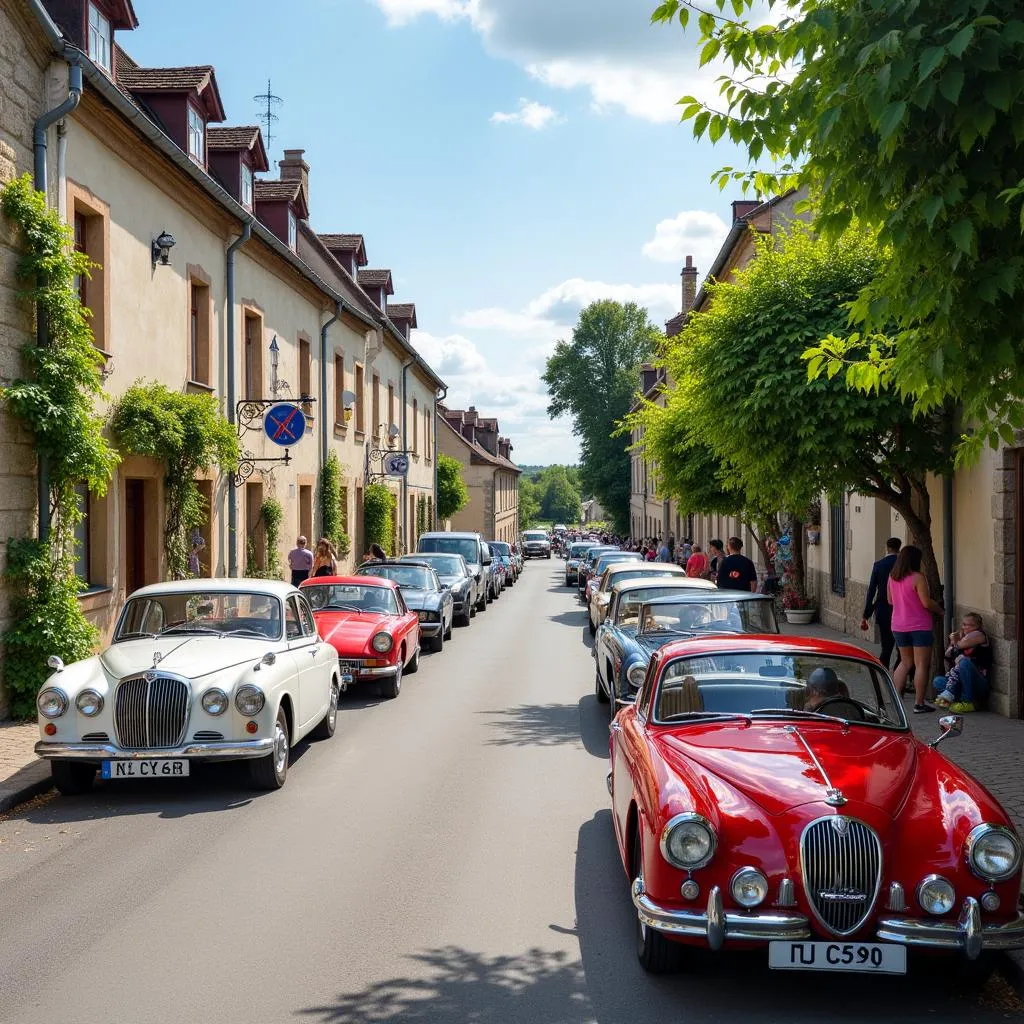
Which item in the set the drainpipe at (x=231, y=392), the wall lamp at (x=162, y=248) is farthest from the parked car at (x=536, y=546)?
the wall lamp at (x=162, y=248)

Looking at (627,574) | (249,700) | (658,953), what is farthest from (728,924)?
(627,574)

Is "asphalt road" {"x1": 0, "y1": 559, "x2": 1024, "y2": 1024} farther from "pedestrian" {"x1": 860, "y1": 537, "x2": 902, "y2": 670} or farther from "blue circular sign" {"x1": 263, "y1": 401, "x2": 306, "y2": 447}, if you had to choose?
"blue circular sign" {"x1": 263, "y1": 401, "x2": 306, "y2": 447}

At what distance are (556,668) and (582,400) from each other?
53.0 meters

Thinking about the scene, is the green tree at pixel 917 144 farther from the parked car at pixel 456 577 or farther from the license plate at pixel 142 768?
the parked car at pixel 456 577

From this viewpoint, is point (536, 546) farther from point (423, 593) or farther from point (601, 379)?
point (423, 593)

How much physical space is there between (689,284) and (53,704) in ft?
168

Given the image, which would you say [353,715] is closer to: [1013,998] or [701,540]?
[1013,998]

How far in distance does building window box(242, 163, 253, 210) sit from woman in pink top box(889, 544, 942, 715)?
13.5 metres

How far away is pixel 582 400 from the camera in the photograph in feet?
224

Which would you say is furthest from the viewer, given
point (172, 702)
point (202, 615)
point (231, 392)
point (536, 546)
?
point (536, 546)

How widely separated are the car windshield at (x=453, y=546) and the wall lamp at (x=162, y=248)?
14087 mm

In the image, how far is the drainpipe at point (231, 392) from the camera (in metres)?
17.9

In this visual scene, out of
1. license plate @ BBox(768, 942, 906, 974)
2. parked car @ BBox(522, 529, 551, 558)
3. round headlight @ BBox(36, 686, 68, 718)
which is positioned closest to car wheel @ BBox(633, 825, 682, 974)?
license plate @ BBox(768, 942, 906, 974)

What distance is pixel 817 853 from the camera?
451 cm
